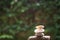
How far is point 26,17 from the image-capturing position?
15.4 feet

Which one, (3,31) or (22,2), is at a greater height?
(22,2)

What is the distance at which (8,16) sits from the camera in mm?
4590

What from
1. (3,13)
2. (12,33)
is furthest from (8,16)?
(12,33)

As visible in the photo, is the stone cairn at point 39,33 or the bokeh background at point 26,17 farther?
the bokeh background at point 26,17

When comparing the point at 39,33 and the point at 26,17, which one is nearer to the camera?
the point at 39,33

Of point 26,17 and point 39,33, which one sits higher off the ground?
point 26,17

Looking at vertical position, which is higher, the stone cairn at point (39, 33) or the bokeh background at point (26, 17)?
the bokeh background at point (26, 17)

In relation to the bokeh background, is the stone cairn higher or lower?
lower

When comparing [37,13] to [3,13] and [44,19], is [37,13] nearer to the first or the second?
[44,19]

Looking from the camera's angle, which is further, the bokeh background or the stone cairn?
the bokeh background

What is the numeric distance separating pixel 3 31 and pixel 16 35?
30cm

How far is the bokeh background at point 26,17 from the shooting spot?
4238mm

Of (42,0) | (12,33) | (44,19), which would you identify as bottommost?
(12,33)

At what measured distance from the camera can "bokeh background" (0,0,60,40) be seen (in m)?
4.24
